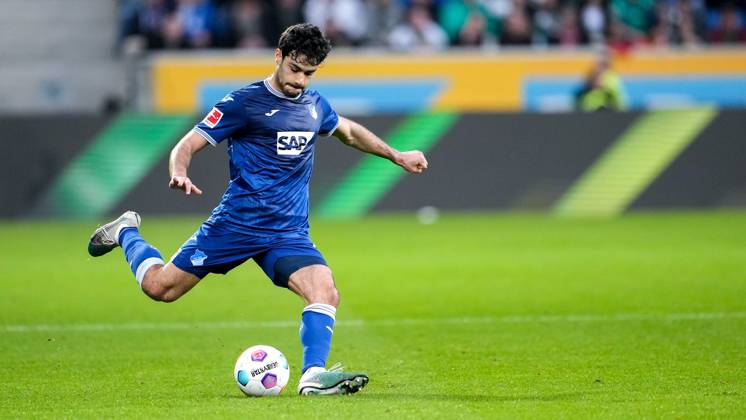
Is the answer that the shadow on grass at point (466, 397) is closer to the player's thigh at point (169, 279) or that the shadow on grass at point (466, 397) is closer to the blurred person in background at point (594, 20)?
the player's thigh at point (169, 279)

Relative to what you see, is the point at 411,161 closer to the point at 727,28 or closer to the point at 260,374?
the point at 260,374

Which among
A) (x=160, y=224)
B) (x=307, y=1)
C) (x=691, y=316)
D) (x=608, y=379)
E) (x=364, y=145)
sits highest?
(x=364, y=145)

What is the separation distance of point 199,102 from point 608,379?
54.3ft

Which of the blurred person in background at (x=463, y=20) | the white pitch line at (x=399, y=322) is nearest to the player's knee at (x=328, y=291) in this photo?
the white pitch line at (x=399, y=322)

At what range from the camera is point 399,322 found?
10766 millimetres

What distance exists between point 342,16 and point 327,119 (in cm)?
1623

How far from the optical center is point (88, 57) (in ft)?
79.1

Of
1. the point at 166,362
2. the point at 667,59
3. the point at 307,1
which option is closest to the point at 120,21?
the point at 307,1

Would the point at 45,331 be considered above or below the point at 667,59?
above

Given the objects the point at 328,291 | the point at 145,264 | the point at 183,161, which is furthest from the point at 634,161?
the point at 183,161

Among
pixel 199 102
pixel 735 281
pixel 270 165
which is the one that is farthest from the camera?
pixel 199 102

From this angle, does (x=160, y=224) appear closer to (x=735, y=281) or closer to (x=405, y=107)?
(x=405, y=107)

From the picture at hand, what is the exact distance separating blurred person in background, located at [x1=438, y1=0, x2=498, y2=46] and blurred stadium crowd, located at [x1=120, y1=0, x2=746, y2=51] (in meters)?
0.02

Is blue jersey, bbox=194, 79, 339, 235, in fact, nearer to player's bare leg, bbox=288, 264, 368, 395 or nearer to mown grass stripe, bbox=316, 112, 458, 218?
player's bare leg, bbox=288, 264, 368, 395
